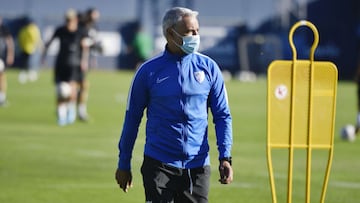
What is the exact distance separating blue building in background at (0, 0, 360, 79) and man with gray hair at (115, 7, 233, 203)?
40.9 meters

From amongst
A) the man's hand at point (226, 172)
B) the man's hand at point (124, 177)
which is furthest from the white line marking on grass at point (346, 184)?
the man's hand at point (124, 177)

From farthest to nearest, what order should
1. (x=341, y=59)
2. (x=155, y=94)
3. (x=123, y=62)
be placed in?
(x=123, y=62) < (x=341, y=59) < (x=155, y=94)

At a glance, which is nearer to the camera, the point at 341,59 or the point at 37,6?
the point at 341,59

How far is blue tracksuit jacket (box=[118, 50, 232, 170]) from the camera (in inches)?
293

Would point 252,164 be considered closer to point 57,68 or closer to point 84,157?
point 84,157

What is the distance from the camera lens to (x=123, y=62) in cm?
6159

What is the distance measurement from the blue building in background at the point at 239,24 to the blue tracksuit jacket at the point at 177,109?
134 feet

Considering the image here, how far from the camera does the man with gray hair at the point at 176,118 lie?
7441mm

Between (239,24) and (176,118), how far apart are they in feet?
181

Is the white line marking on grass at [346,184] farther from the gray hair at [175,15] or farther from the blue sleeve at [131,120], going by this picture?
the gray hair at [175,15]

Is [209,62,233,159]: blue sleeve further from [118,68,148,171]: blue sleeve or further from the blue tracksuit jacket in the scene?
[118,68,148,171]: blue sleeve

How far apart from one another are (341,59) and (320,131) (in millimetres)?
45914

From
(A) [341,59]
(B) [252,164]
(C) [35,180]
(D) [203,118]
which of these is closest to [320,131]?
(D) [203,118]

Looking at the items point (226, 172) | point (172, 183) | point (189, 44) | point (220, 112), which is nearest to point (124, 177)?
point (172, 183)
